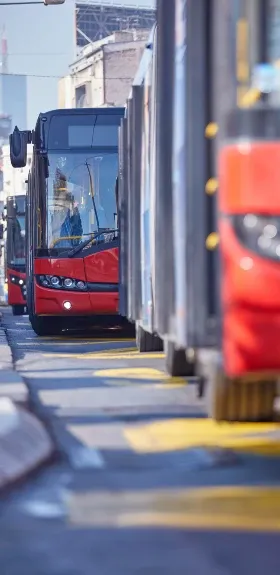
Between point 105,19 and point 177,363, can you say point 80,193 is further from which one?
point 105,19

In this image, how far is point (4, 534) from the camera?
5.57 m

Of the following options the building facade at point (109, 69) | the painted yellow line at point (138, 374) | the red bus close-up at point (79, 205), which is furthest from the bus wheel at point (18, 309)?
the building facade at point (109, 69)

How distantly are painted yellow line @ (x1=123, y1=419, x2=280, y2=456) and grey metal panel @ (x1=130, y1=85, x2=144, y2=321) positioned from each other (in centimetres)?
279

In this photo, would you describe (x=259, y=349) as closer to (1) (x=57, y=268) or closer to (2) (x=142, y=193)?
(2) (x=142, y=193)

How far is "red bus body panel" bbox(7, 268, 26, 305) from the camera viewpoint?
38.0 meters

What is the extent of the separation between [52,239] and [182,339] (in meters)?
12.8

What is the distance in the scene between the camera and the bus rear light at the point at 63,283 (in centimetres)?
1989

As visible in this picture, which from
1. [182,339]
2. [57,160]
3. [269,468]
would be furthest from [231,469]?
[57,160]

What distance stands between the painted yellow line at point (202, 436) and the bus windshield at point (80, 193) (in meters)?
10.3

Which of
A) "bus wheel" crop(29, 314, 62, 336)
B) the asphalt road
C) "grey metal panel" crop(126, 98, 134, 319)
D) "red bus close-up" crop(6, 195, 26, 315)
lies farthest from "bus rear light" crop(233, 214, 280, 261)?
"red bus close-up" crop(6, 195, 26, 315)

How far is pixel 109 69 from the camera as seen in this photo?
78.8 metres

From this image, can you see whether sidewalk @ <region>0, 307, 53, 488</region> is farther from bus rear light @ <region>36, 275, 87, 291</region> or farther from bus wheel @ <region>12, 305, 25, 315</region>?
bus wheel @ <region>12, 305, 25, 315</region>

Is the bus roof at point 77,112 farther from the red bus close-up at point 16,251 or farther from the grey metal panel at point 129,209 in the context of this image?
the red bus close-up at point 16,251

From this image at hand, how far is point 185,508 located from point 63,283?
13981 mm
